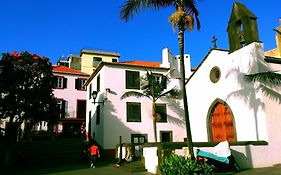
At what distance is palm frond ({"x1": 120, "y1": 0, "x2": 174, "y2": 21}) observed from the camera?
12.4m

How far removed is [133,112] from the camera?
2622cm

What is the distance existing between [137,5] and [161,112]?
15.8 metres

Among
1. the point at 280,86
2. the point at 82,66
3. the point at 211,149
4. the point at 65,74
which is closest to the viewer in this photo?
the point at 211,149

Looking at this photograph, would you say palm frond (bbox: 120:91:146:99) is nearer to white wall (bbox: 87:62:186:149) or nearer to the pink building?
white wall (bbox: 87:62:186:149)

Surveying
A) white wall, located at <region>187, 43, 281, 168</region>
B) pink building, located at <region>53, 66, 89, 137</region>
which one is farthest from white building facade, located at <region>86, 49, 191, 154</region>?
pink building, located at <region>53, 66, 89, 137</region>

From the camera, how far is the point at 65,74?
124 ft

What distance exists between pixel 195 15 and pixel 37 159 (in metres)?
16.0

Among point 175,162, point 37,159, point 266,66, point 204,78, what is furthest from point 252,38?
point 37,159

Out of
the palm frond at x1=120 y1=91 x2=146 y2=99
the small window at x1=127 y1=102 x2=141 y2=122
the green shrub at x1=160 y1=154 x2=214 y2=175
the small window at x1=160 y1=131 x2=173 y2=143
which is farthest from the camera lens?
the small window at x1=160 y1=131 x2=173 y2=143

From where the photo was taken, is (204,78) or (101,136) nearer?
(204,78)

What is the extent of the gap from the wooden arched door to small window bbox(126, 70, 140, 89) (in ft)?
29.0

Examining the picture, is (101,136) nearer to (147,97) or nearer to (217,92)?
(147,97)

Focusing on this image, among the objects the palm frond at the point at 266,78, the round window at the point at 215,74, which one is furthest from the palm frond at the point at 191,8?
the round window at the point at 215,74

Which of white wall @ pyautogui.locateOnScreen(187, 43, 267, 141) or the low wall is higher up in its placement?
white wall @ pyautogui.locateOnScreen(187, 43, 267, 141)
